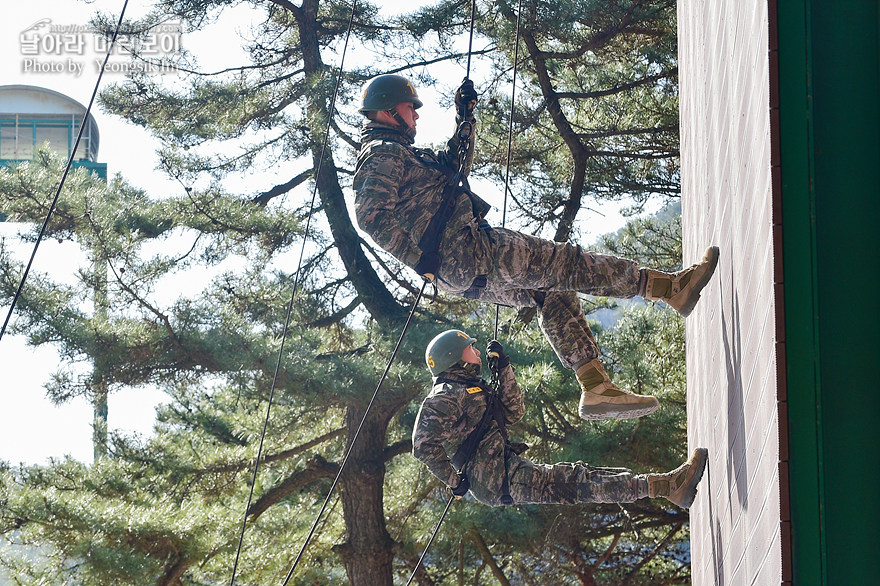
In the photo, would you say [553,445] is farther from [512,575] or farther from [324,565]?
[324,565]

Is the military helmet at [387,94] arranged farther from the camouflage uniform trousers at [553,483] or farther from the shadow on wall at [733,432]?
the camouflage uniform trousers at [553,483]

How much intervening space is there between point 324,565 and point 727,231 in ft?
37.3

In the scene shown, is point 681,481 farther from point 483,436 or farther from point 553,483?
point 483,436

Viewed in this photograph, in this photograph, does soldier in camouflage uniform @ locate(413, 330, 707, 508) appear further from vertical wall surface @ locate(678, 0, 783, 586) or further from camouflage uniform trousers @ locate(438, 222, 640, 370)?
camouflage uniform trousers @ locate(438, 222, 640, 370)

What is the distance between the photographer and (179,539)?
1002cm

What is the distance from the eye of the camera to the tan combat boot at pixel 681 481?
181 inches

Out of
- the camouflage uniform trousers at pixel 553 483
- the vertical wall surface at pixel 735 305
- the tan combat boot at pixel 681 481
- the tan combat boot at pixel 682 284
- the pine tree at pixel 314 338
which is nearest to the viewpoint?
the vertical wall surface at pixel 735 305

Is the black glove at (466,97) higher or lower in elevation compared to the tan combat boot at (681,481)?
higher

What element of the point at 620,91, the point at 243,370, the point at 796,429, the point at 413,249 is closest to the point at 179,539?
the point at 243,370

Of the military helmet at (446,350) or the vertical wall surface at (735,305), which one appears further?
the military helmet at (446,350)

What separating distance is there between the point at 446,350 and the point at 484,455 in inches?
27.4

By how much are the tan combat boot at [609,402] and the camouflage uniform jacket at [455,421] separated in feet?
2.84

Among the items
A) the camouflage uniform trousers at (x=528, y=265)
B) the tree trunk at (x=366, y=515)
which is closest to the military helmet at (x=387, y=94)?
the camouflage uniform trousers at (x=528, y=265)

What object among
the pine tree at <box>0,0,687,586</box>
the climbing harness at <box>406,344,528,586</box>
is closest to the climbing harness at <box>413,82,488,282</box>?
the climbing harness at <box>406,344,528,586</box>
